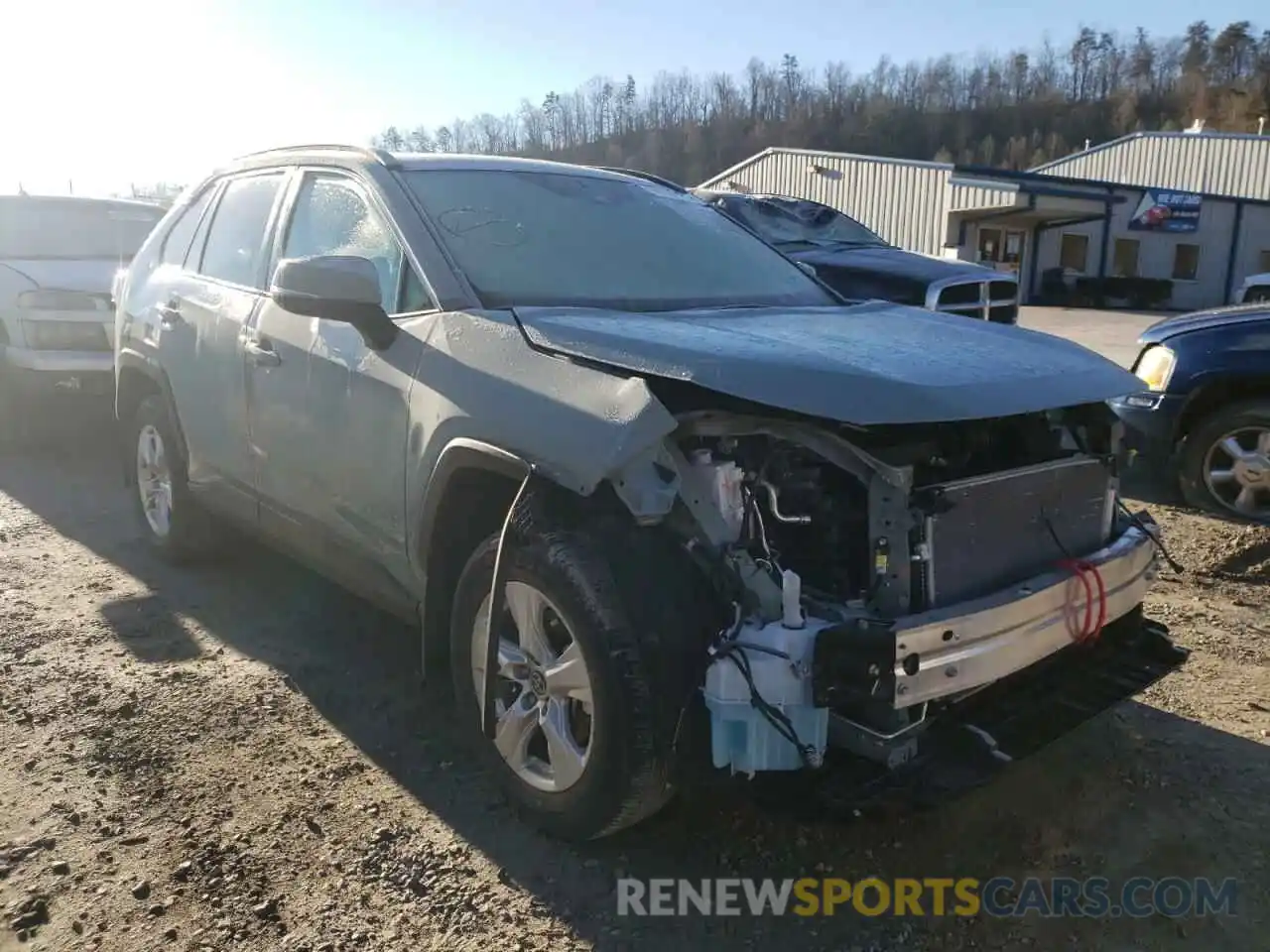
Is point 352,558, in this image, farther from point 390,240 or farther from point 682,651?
point 682,651

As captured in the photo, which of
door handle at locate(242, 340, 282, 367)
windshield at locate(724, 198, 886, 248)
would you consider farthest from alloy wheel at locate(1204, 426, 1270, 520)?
door handle at locate(242, 340, 282, 367)

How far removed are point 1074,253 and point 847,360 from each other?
34.9 m

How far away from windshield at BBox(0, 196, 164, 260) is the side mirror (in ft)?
21.2

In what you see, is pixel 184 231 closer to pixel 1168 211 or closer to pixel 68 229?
pixel 68 229

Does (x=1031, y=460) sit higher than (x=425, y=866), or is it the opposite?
(x=1031, y=460)

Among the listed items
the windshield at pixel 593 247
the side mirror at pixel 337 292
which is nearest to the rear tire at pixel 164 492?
the side mirror at pixel 337 292

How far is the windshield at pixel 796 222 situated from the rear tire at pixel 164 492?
564 cm

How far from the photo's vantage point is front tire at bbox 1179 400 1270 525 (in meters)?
5.75

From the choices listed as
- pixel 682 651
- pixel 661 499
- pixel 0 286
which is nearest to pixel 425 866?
pixel 682 651

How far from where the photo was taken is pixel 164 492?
523cm

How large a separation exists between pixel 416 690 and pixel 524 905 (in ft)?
4.52

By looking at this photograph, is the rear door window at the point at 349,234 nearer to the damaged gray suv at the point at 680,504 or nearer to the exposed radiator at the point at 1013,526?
the damaged gray suv at the point at 680,504

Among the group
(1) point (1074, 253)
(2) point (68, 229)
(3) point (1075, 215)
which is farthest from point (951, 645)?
(1) point (1074, 253)

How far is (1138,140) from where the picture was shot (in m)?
39.2
